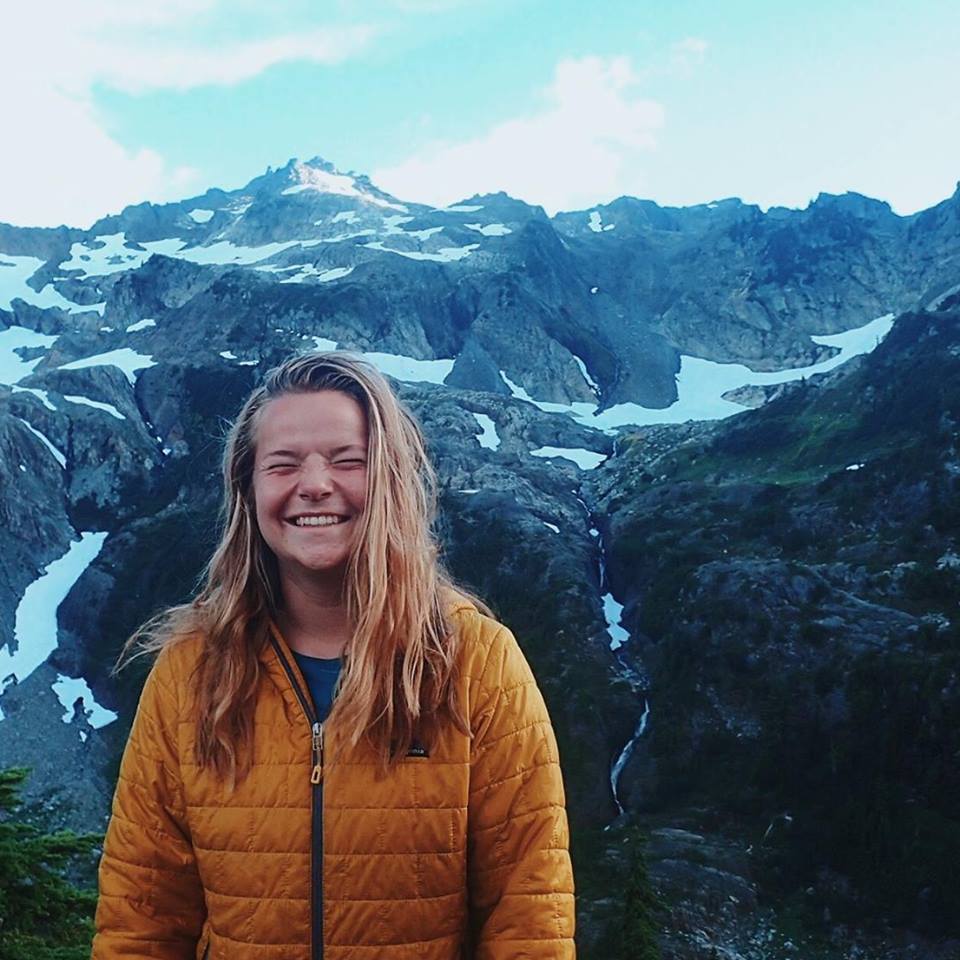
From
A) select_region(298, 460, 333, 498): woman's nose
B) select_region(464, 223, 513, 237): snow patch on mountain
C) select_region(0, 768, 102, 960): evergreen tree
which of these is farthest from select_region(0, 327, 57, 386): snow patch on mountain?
select_region(298, 460, 333, 498): woman's nose

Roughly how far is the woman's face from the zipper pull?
2.11 ft

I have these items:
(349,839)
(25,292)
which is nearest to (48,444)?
(25,292)

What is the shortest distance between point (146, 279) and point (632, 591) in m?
117

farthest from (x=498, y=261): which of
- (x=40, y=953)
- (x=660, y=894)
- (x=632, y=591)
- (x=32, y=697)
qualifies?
(x=40, y=953)

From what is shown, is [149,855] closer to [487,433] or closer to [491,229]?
[487,433]

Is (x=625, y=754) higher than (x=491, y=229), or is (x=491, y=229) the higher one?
(x=491, y=229)

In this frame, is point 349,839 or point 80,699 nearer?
point 349,839

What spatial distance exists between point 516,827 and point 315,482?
1.75 metres

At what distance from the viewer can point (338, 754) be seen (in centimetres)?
337

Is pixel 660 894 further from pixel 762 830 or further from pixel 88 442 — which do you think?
pixel 88 442

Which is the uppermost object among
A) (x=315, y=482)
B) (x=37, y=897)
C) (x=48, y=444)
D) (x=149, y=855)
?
(x=48, y=444)

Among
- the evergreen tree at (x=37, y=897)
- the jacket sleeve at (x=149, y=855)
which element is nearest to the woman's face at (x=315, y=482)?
the jacket sleeve at (x=149, y=855)

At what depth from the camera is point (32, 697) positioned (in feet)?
209

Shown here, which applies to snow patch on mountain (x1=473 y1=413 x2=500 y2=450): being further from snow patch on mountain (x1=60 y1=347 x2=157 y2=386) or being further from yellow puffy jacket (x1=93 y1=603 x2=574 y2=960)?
yellow puffy jacket (x1=93 y1=603 x2=574 y2=960)
